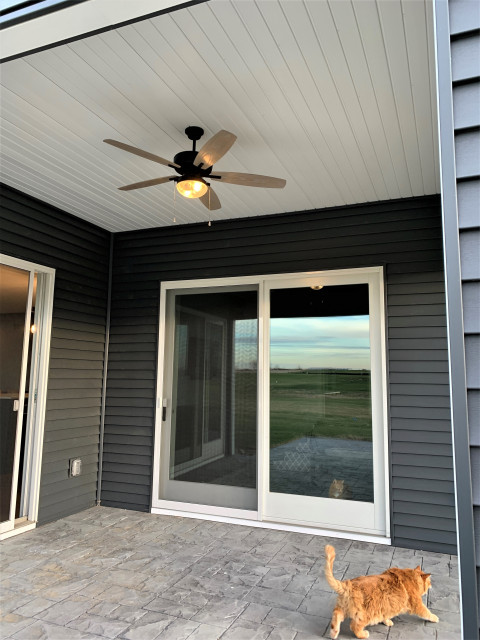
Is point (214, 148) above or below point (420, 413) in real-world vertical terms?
above

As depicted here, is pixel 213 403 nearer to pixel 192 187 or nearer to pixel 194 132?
pixel 192 187

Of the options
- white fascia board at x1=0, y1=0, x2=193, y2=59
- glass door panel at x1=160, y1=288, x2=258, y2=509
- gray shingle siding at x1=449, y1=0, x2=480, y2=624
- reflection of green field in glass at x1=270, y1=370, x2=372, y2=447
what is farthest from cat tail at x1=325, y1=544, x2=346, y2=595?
white fascia board at x1=0, y1=0, x2=193, y2=59

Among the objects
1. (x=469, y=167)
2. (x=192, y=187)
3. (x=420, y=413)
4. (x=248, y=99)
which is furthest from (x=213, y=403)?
(x=469, y=167)

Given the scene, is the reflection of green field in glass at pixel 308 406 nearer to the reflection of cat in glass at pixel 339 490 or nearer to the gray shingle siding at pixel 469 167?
the reflection of cat in glass at pixel 339 490

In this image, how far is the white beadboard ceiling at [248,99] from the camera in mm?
2068

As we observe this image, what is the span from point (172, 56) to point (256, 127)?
0.77 m

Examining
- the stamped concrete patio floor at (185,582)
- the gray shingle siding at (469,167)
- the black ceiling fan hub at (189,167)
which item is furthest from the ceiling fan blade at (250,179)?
the stamped concrete patio floor at (185,582)

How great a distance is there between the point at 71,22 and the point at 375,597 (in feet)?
9.47

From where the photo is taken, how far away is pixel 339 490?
12.7ft

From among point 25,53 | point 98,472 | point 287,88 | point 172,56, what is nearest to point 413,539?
point 98,472

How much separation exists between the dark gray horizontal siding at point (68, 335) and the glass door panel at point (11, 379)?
9.4 inches

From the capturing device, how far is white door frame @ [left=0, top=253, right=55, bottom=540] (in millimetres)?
3893

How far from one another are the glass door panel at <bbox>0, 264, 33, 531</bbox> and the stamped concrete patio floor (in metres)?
0.40

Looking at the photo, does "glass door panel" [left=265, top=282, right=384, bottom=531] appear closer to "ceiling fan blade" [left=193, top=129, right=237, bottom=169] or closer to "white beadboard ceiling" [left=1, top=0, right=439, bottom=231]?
"white beadboard ceiling" [left=1, top=0, right=439, bottom=231]
